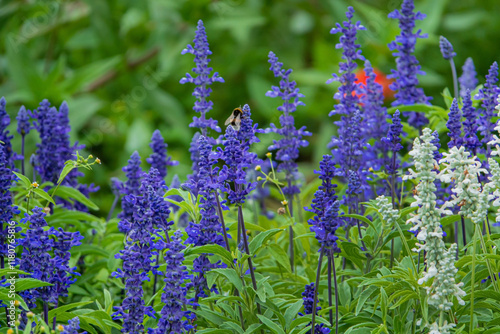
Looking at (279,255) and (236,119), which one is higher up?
(236,119)

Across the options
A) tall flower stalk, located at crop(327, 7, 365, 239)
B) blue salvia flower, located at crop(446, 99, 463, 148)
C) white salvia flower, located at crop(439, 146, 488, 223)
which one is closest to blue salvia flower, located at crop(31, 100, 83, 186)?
tall flower stalk, located at crop(327, 7, 365, 239)

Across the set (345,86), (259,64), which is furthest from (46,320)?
(259,64)

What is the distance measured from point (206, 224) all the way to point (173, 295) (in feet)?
1.08

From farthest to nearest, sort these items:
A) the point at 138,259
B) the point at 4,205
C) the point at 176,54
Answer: the point at 176,54 → the point at 4,205 → the point at 138,259

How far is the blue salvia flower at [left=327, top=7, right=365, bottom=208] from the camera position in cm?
261

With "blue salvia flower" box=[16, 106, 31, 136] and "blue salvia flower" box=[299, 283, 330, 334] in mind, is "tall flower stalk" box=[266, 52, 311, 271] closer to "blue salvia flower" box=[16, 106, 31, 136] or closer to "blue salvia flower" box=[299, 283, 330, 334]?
"blue salvia flower" box=[299, 283, 330, 334]

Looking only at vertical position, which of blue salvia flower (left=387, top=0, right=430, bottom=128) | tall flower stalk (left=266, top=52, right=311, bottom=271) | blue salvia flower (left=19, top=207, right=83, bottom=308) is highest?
blue salvia flower (left=387, top=0, right=430, bottom=128)

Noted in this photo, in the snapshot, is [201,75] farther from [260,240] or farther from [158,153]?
[260,240]

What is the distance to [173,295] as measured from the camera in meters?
2.03

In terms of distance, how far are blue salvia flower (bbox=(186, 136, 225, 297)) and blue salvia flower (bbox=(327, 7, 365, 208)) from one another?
0.59 metres

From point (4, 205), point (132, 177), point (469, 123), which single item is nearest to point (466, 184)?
point (469, 123)

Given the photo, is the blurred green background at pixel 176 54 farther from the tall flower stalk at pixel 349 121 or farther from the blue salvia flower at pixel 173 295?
the blue salvia flower at pixel 173 295

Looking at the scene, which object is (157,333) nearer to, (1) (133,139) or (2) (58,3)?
(1) (133,139)

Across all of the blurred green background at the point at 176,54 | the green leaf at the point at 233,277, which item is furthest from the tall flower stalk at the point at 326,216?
the blurred green background at the point at 176,54
